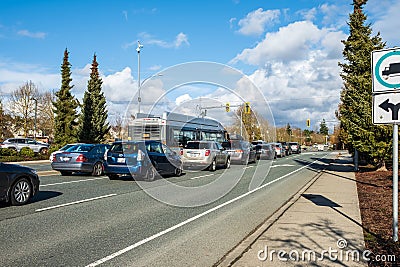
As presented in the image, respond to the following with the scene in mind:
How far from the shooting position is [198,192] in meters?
12.9

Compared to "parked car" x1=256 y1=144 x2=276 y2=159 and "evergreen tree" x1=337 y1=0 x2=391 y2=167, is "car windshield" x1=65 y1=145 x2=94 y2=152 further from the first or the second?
"parked car" x1=256 y1=144 x2=276 y2=159

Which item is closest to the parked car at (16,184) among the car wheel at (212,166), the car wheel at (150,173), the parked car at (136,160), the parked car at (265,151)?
the parked car at (136,160)

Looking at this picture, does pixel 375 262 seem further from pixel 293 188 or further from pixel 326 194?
pixel 293 188

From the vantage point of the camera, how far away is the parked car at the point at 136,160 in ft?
50.1

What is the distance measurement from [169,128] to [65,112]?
20.2 meters

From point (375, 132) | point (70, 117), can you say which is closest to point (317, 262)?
point (375, 132)

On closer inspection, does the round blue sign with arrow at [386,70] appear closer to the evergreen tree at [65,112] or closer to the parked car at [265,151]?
the parked car at [265,151]

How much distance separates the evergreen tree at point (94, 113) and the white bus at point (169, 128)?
46.8ft

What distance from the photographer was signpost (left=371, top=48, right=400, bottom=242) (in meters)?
6.16

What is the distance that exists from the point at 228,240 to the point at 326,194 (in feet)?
22.0

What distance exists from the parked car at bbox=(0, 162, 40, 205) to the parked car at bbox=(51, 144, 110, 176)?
6621mm

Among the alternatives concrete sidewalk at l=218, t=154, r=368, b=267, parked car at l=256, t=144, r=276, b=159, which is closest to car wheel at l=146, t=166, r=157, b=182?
concrete sidewalk at l=218, t=154, r=368, b=267

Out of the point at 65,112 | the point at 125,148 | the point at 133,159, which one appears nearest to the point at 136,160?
the point at 133,159

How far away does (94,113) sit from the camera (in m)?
43.6
